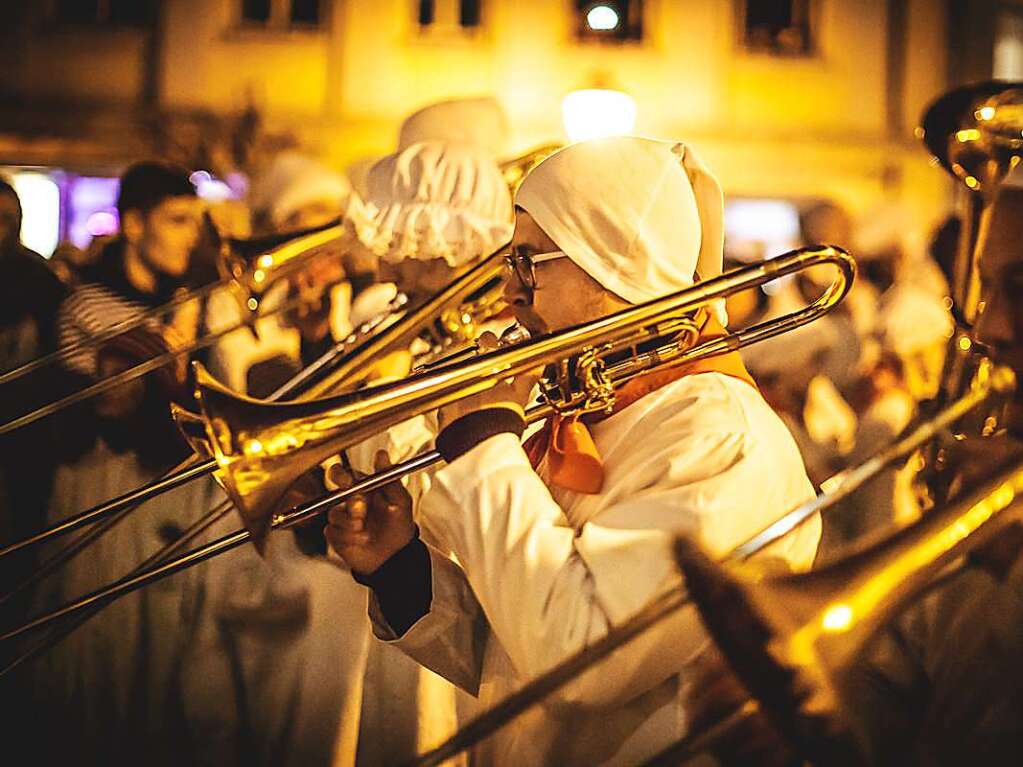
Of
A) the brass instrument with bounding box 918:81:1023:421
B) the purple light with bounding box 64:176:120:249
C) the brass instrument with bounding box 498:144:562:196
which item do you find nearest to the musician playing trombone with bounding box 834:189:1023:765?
the brass instrument with bounding box 918:81:1023:421

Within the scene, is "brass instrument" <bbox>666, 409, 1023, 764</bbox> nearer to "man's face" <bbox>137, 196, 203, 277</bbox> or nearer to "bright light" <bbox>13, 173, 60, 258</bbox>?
"man's face" <bbox>137, 196, 203, 277</bbox>

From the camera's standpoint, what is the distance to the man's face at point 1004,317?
201 centimetres

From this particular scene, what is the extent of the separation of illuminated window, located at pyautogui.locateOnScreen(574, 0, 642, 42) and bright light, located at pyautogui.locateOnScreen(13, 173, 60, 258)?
6.10 meters

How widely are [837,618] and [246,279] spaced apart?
10.3ft

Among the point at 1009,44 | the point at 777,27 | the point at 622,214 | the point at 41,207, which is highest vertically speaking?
the point at 777,27

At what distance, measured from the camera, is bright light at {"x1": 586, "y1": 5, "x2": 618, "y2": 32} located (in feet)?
48.3

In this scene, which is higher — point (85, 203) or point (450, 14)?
point (450, 14)

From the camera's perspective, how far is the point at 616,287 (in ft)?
7.77

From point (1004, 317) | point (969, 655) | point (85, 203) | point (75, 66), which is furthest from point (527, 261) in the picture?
point (75, 66)

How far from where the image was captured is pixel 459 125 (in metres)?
4.43

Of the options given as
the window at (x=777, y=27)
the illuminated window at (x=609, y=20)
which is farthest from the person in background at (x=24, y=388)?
the window at (x=777, y=27)

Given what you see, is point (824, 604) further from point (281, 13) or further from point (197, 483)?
point (281, 13)

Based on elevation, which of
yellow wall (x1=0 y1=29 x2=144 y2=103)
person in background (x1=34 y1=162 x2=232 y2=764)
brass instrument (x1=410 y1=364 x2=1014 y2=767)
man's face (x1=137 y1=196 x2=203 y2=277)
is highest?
yellow wall (x1=0 y1=29 x2=144 y2=103)

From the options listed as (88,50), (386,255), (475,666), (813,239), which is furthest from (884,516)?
(88,50)
